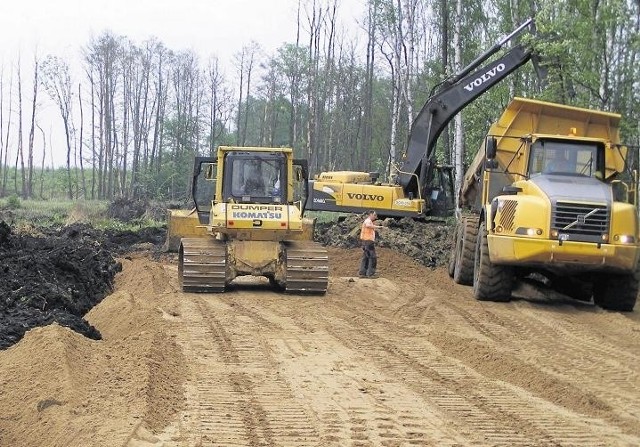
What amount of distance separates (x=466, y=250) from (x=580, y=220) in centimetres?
370

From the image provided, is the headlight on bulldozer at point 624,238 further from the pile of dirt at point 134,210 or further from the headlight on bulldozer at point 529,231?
the pile of dirt at point 134,210

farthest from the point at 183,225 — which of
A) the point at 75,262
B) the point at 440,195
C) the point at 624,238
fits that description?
the point at 624,238

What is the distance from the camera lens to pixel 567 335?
1301 cm

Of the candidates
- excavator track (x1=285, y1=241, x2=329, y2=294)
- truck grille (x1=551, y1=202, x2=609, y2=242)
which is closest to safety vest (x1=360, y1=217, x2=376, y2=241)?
excavator track (x1=285, y1=241, x2=329, y2=294)

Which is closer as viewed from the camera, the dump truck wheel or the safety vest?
the dump truck wheel

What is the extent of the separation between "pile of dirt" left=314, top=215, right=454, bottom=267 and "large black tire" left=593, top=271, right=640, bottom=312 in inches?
289

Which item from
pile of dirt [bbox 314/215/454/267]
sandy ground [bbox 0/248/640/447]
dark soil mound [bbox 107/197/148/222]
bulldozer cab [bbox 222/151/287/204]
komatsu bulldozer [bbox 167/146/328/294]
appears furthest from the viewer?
dark soil mound [bbox 107/197/148/222]

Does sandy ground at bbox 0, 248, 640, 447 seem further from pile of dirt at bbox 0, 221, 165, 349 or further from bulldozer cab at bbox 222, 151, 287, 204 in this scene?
bulldozer cab at bbox 222, 151, 287, 204

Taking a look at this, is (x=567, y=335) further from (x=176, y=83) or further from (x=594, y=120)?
(x=176, y=83)

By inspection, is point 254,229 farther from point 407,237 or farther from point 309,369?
point 407,237

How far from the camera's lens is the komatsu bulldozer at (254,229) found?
655 inches

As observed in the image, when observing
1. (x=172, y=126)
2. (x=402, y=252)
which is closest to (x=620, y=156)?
(x=402, y=252)

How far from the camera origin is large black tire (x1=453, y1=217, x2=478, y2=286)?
18.2 meters

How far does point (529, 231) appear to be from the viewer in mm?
14984
